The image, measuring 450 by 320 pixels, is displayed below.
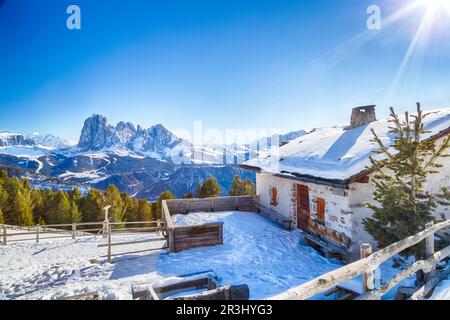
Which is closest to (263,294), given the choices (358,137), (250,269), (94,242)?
(250,269)

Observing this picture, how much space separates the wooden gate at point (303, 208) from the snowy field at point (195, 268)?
460 millimetres

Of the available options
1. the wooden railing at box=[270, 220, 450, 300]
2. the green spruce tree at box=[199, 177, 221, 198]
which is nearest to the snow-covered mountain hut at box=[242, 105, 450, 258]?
the wooden railing at box=[270, 220, 450, 300]

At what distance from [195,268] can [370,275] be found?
5117 mm

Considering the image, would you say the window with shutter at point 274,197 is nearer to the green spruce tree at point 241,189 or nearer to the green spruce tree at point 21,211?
the green spruce tree at point 241,189

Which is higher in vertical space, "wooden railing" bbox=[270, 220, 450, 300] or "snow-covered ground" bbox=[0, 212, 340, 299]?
"wooden railing" bbox=[270, 220, 450, 300]

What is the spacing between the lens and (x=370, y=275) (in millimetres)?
3531

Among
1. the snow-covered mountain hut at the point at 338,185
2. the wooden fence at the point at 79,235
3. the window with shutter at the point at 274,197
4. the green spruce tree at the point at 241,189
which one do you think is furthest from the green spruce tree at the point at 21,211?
the snow-covered mountain hut at the point at 338,185

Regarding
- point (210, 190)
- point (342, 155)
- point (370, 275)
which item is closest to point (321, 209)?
point (342, 155)

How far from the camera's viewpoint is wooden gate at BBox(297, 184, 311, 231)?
10.1 m

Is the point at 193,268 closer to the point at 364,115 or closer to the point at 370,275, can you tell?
the point at 370,275

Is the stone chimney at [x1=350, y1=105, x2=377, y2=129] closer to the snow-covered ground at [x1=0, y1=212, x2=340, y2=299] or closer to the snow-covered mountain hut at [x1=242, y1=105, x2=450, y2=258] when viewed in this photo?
the snow-covered mountain hut at [x1=242, y1=105, x2=450, y2=258]

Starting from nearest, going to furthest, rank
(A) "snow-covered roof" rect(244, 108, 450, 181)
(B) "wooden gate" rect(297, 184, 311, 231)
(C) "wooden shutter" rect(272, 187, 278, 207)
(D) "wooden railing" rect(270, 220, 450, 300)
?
1. (D) "wooden railing" rect(270, 220, 450, 300)
2. (A) "snow-covered roof" rect(244, 108, 450, 181)
3. (B) "wooden gate" rect(297, 184, 311, 231)
4. (C) "wooden shutter" rect(272, 187, 278, 207)

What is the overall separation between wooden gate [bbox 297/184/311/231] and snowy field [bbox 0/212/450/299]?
46cm

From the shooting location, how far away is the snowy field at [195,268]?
6.53 meters
